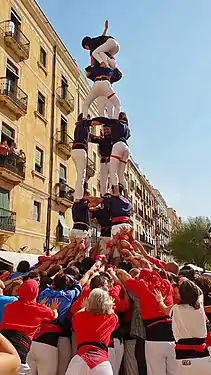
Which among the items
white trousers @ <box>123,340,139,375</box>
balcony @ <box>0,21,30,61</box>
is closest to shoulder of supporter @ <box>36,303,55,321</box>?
white trousers @ <box>123,340,139,375</box>

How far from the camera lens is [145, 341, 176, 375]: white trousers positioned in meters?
4.87

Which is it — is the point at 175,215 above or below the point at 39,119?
above

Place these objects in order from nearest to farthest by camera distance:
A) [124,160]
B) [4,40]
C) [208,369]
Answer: [208,369]
[124,160]
[4,40]

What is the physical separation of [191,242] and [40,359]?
122ft

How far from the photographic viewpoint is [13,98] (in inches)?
786

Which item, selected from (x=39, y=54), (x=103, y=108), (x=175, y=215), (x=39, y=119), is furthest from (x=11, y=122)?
(x=175, y=215)

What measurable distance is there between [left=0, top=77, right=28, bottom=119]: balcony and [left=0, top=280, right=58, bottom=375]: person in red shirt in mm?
15727

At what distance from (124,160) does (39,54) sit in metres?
16.2

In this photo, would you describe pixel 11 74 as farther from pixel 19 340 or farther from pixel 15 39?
pixel 19 340

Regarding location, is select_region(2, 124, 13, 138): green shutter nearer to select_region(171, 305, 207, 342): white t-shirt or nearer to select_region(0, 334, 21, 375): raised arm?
select_region(171, 305, 207, 342): white t-shirt

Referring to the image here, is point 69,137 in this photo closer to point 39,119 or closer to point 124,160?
point 39,119

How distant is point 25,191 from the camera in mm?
20938

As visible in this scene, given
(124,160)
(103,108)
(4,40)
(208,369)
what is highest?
(4,40)

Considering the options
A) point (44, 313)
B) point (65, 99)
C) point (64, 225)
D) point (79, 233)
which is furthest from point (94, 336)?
point (65, 99)
